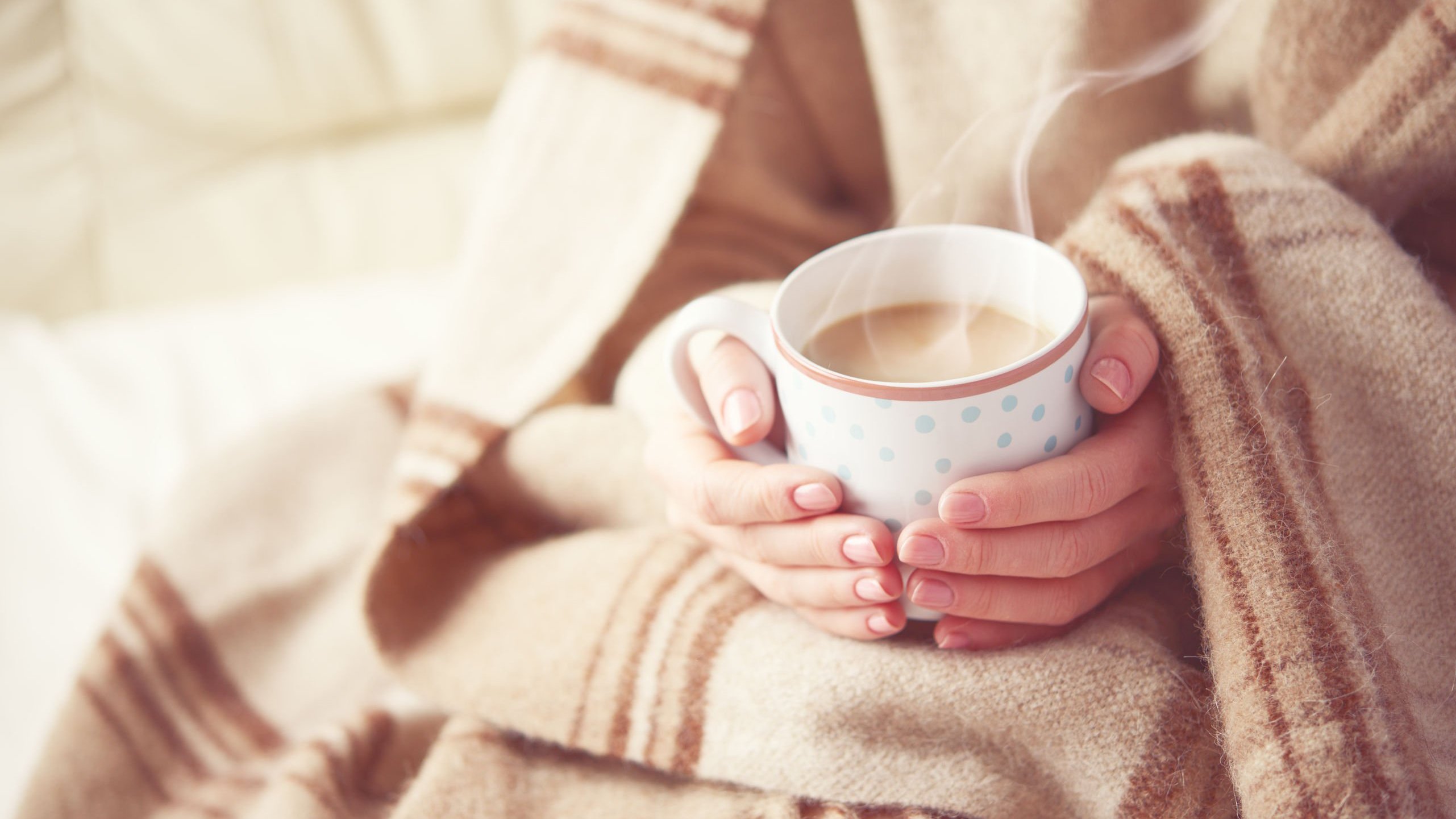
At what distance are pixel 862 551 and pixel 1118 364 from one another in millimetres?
130

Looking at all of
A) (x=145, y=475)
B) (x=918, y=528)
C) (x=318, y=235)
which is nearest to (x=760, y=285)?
(x=918, y=528)

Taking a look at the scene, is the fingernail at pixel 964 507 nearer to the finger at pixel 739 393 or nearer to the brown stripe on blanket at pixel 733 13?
the finger at pixel 739 393

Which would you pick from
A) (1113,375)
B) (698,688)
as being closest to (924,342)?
(1113,375)

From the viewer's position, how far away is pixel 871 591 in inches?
16.8

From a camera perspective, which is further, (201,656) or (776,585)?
(201,656)

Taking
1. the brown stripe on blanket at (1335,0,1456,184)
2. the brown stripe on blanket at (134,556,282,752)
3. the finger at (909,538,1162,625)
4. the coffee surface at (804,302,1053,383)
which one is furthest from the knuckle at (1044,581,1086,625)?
the brown stripe on blanket at (134,556,282,752)

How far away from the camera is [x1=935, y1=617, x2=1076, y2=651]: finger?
0.45 metres

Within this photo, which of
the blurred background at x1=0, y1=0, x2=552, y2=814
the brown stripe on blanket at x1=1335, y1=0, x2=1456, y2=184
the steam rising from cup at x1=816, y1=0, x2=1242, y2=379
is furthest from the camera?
the blurred background at x1=0, y1=0, x2=552, y2=814

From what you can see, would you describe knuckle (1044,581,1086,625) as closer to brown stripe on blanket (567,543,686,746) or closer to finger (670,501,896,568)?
finger (670,501,896,568)

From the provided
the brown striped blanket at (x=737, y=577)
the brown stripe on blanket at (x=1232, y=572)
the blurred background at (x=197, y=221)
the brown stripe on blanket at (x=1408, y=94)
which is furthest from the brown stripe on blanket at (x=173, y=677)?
the brown stripe on blanket at (x=1408, y=94)

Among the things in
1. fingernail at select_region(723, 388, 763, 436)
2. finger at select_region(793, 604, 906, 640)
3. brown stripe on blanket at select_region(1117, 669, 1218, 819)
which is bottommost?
brown stripe on blanket at select_region(1117, 669, 1218, 819)

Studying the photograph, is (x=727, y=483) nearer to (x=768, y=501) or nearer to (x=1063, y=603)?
(x=768, y=501)

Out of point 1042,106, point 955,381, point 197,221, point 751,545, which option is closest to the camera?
point 955,381

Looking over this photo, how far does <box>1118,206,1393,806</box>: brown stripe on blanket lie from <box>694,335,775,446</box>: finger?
0.19 metres
